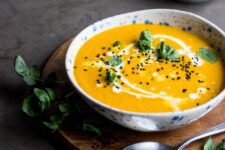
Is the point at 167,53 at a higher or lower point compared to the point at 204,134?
higher

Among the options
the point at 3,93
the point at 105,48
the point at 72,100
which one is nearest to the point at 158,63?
the point at 105,48

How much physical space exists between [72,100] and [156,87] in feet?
0.94

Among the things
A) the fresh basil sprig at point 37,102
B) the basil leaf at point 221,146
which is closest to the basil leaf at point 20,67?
the fresh basil sprig at point 37,102

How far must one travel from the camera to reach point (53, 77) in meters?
1.58

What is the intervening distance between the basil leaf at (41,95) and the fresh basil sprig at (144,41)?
15.5 inches

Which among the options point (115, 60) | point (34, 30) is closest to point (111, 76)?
point (115, 60)

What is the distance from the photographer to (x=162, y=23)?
68.0 inches

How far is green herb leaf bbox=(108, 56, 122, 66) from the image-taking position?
1543mm

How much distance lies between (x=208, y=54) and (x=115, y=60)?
Answer: 0.34 metres

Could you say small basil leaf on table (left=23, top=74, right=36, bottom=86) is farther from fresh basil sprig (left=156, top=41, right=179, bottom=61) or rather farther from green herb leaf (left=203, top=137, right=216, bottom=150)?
green herb leaf (left=203, top=137, right=216, bottom=150)

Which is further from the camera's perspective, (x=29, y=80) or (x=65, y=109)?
(x=29, y=80)

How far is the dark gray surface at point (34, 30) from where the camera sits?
4.99 ft

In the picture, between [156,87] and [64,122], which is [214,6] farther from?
[64,122]

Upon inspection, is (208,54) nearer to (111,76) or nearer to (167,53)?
(167,53)
